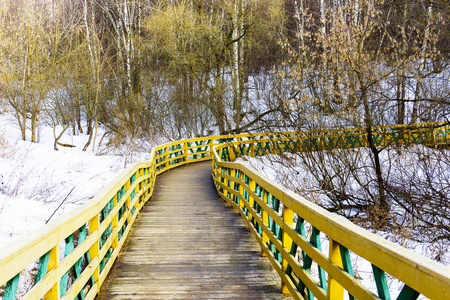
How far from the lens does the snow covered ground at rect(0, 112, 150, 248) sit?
7445mm

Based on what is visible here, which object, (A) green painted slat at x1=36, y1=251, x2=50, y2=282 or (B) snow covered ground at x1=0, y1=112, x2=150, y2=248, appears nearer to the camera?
(A) green painted slat at x1=36, y1=251, x2=50, y2=282

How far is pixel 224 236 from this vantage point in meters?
6.57

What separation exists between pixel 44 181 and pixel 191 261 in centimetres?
945

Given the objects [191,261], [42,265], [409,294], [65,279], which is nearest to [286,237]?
[191,261]

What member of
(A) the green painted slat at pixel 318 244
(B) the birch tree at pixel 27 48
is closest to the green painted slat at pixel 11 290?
(A) the green painted slat at pixel 318 244

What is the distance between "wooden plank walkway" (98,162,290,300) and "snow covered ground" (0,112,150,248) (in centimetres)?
183

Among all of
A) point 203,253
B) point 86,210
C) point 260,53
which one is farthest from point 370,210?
point 260,53

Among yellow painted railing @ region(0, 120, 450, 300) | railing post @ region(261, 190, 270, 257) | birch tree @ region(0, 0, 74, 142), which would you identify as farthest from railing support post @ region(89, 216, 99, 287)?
birch tree @ region(0, 0, 74, 142)

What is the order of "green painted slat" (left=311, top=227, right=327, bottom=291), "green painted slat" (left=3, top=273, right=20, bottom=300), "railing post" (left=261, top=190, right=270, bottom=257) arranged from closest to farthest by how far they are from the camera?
"green painted slat" (left=3, top=273, right=20, bottom=300) → "green painted slat" (left=311, top=227, right=327, bottom=291) → "railing post" (left=261, top=190, right=270, bottom=257)

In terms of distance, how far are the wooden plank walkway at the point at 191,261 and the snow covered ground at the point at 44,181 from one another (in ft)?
5.99

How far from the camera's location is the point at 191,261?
5.31 m

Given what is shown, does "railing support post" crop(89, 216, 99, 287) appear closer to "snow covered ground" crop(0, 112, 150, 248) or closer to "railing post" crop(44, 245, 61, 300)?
"railing post" crop(44, 245, 61, 300)

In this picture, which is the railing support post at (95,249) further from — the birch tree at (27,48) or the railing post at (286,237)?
the birch tree at (27,48)

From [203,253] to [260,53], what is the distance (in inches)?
1316
